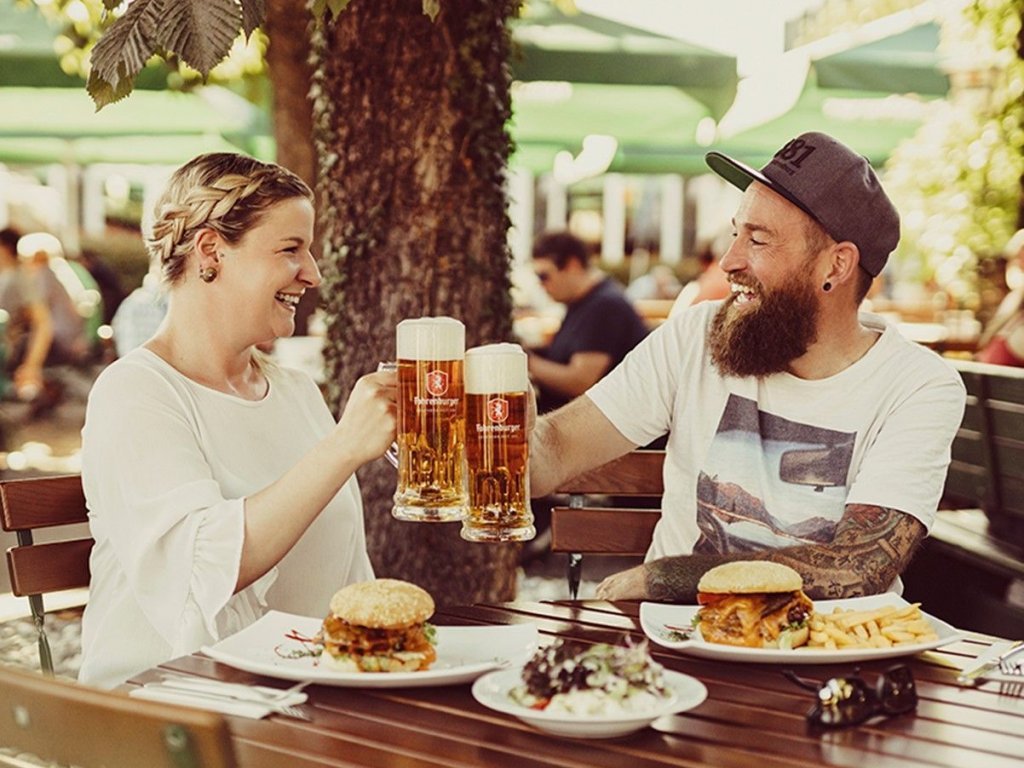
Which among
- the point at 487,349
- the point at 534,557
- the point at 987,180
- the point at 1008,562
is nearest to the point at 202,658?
the point at 487,349

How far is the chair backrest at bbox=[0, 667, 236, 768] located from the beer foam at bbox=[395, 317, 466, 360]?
3.07ft

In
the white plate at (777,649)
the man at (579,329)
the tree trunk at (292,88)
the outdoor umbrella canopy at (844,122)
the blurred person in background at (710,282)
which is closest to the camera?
the white plate at (777,649)

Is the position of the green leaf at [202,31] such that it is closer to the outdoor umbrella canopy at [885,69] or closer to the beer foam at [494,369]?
the beer foam at [494,369]

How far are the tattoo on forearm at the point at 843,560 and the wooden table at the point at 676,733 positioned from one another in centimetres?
39

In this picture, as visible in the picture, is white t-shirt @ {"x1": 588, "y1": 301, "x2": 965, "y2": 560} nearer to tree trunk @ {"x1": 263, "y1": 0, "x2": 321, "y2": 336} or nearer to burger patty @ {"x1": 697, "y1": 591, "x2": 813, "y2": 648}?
burger patty @ {"x1": 697, "y1": 591, "x2": 813, "y2": 648}

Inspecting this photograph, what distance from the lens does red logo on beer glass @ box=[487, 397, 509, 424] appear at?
7.20 feet

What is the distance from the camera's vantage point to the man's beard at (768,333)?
9.43 ft

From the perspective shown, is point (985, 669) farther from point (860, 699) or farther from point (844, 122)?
point (844, 122)

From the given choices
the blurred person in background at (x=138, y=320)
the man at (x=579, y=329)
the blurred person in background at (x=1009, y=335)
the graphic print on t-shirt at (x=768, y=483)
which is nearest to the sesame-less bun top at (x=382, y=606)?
the graphic print on t-shirt at (x=768, y=483)

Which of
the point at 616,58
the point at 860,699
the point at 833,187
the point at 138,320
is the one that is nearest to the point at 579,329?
the point at 616,58

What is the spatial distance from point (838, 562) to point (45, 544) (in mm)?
1498

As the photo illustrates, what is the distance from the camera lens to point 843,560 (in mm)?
2506

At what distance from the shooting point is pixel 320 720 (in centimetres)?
181

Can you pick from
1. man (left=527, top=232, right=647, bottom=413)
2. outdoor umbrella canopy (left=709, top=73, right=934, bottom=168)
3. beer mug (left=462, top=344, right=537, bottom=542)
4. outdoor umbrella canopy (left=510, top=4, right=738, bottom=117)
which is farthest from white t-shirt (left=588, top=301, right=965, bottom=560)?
outdoor umbrella canopy (left=709, top=73, right=934, bottom=168)
